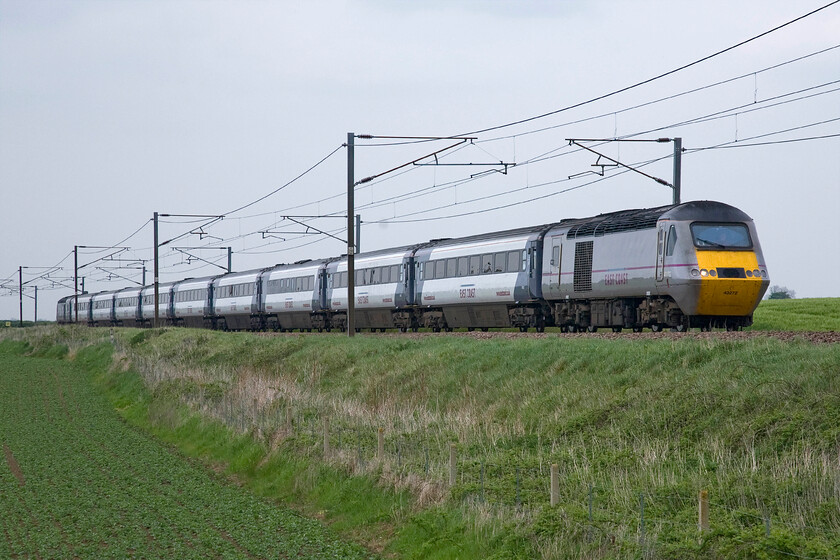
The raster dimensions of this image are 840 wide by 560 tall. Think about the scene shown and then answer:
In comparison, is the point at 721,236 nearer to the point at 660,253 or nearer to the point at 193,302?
the point at 660,253

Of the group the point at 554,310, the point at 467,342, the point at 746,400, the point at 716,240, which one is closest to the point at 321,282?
the point at 554,310

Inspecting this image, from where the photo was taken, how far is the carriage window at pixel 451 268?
3824 cm

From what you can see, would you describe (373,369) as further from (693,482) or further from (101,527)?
(693,482)

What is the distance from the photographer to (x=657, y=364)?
18.8 meters

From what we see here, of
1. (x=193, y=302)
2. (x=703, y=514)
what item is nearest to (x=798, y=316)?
(x=703, y=514)

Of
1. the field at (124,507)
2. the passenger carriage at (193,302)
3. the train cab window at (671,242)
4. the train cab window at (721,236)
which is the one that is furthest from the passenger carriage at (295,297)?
the train cab window at (721,236)

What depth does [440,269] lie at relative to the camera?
129ft

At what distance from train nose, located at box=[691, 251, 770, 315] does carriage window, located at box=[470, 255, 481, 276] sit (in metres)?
12.3

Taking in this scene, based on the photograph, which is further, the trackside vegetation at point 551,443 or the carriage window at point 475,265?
the carriage window at point 475,265

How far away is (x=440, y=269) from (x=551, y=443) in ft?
73.9

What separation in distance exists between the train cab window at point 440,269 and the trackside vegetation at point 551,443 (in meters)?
9.91

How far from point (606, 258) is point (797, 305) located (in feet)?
59.3

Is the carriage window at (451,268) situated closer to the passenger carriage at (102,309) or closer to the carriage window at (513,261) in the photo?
the carriage window at (513,261)

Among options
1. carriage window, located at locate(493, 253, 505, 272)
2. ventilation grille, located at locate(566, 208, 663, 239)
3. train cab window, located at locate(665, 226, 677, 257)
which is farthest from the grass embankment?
carriage window, located at locate(493, 253, 505, 272)
